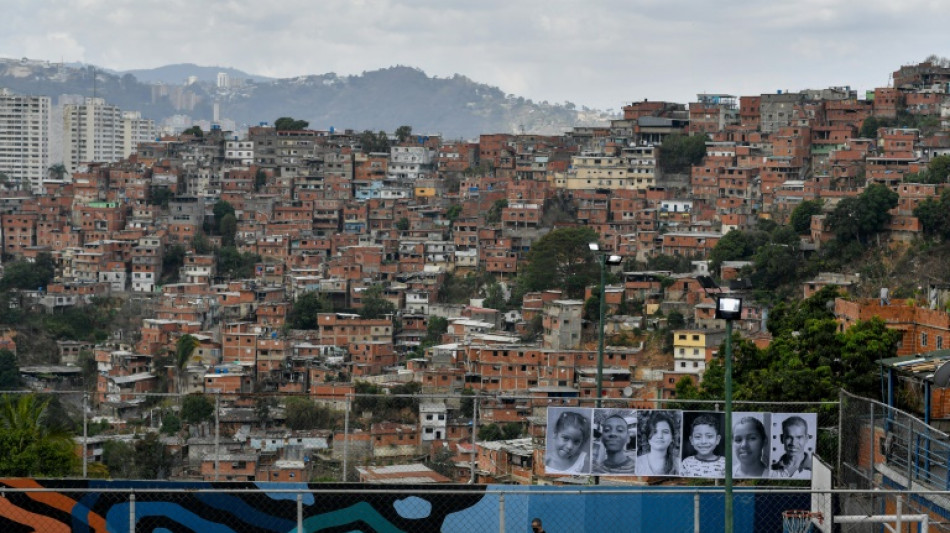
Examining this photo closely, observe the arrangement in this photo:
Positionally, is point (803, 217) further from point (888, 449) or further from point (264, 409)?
point (888, 449)

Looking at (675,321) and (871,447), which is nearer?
(871,447)

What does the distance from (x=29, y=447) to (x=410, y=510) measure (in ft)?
12.8

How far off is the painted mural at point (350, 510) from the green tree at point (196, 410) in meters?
15.4

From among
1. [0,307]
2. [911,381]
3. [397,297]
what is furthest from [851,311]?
[0,307]

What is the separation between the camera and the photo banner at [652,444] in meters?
9.18

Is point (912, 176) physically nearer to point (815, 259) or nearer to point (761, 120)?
point (815, 259)

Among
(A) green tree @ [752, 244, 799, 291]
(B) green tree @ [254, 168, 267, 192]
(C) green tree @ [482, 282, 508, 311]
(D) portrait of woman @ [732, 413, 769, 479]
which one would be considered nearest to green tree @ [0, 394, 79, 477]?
(D) portrait of woman @ [732, 413, 769, 479]

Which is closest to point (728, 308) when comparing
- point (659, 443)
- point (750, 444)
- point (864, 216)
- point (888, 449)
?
point (888, 449)

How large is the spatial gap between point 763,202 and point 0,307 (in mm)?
21568

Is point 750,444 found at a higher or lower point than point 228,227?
lower

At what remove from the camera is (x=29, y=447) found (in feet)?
34.9

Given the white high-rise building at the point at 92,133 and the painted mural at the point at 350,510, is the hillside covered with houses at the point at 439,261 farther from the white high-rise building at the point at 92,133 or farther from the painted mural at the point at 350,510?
the white high-rise building at the point at 92,133

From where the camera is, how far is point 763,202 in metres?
41.6

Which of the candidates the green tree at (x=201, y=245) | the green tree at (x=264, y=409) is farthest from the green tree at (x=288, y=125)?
the green tree at (x=264, y=409)
